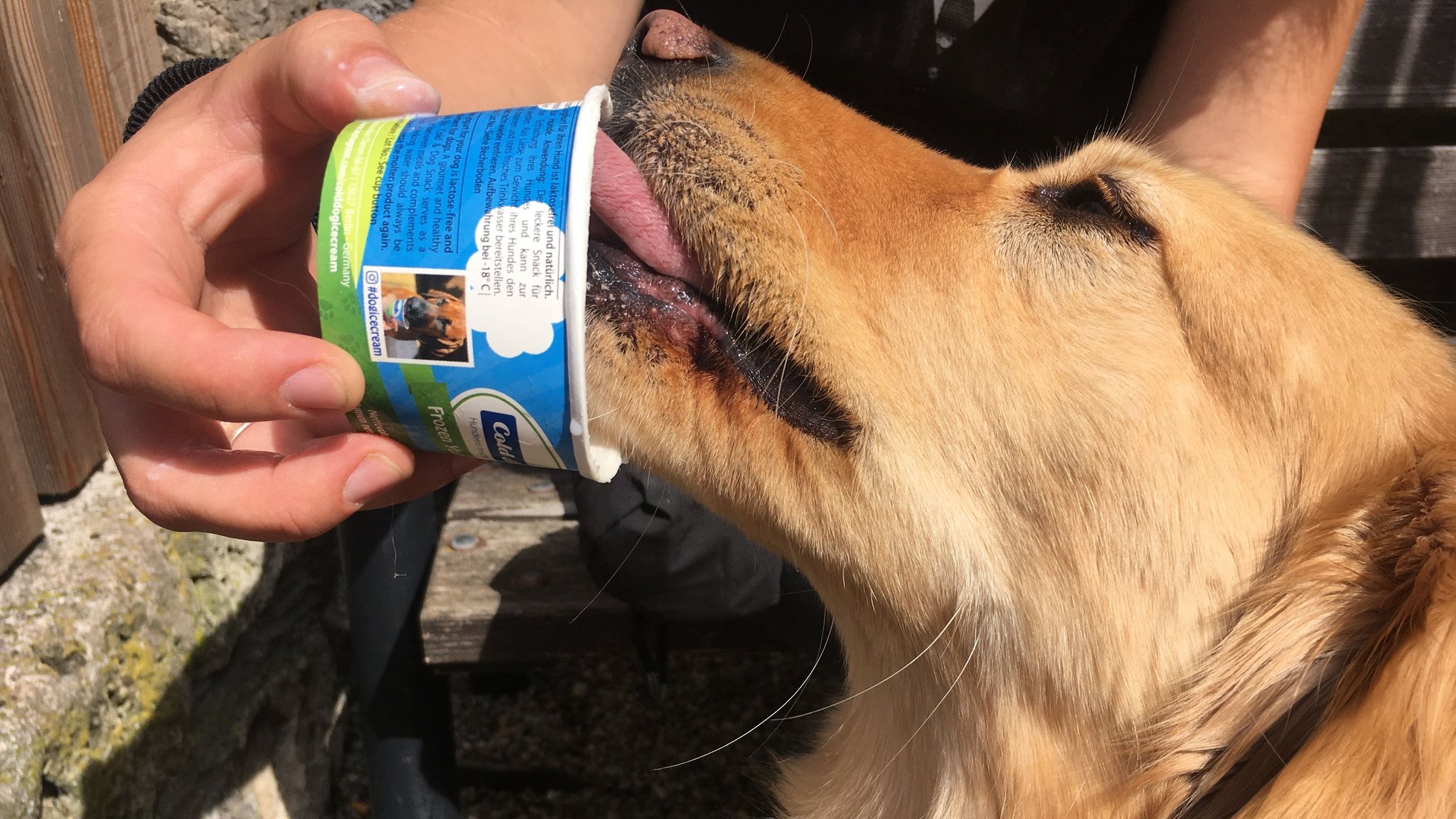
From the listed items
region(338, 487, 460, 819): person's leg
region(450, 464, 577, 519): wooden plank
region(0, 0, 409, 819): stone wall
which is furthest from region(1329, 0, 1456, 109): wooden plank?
region(338, 487, 460, 819): person's leg

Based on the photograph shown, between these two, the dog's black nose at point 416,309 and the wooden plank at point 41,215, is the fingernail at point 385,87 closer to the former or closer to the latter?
the dog's black nose at point 416,309

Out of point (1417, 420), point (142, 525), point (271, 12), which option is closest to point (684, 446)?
point (1417, 420)

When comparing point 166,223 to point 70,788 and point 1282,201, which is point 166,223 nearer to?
point 70,788

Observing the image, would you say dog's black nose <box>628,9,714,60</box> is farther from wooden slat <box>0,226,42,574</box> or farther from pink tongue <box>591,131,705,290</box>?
wooden slat <box>0,226,42,574</box>

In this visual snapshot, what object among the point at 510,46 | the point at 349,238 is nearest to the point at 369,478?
the point at 349,238

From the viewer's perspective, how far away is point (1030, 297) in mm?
1286

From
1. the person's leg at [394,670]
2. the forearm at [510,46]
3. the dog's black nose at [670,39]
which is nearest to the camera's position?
the dog's black nose at [670,39]

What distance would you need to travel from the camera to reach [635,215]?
119 centimetres

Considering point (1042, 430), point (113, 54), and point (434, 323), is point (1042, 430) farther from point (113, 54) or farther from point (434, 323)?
point (113, 54)

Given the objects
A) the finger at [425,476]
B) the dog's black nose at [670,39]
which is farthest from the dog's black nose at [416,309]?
the dog's black nose at [670,39]

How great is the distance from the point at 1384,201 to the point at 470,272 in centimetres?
287

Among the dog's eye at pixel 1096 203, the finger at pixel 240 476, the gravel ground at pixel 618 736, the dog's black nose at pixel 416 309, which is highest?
the dog's black nose at pixel 416 309

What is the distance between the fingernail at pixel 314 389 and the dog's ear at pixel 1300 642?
106 cm

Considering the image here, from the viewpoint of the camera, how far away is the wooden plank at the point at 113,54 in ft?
6.24
